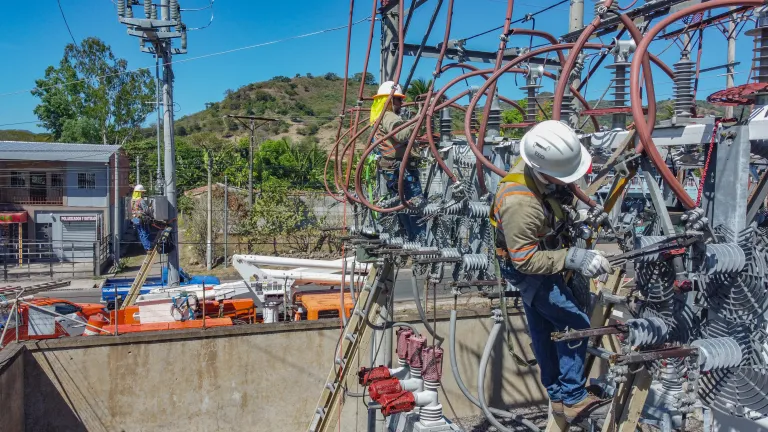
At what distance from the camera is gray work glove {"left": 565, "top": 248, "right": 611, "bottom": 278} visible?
126 inches

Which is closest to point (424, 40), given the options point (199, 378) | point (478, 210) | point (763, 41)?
point (478, 210)

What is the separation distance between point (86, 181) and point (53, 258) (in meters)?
3.92

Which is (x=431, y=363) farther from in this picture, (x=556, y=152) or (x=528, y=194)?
(x=556, y=152)

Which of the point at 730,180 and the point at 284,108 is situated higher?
the point at 284,108

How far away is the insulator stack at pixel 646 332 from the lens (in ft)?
10.6

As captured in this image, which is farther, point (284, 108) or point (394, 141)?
point (284, 108)

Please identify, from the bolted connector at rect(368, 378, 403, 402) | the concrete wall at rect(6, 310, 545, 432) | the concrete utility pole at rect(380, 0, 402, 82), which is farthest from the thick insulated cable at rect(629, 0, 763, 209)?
the concrete wall at rect(6, 310, 545, 432)

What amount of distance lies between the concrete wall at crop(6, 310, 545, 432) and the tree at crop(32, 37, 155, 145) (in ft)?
118

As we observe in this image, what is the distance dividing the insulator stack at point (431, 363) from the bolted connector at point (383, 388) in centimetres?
30

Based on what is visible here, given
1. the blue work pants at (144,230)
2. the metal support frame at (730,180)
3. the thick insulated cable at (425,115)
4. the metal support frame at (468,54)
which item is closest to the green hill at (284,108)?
the blue work pants at (144,230)

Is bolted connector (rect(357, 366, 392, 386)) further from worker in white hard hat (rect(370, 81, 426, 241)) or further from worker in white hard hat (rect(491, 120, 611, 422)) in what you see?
A: worker in white hard hat (rect(491, 120, 611, 422))

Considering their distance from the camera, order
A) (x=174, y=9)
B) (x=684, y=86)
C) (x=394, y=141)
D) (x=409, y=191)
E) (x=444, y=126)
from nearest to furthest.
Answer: (x=684, y=86) → (x=394, y=141) → (x=409, y=191) → (x=444, y=126) → (x=174, y=9)

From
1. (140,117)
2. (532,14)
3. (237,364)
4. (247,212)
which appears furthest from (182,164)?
(532,14)

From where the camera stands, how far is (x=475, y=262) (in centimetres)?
559
